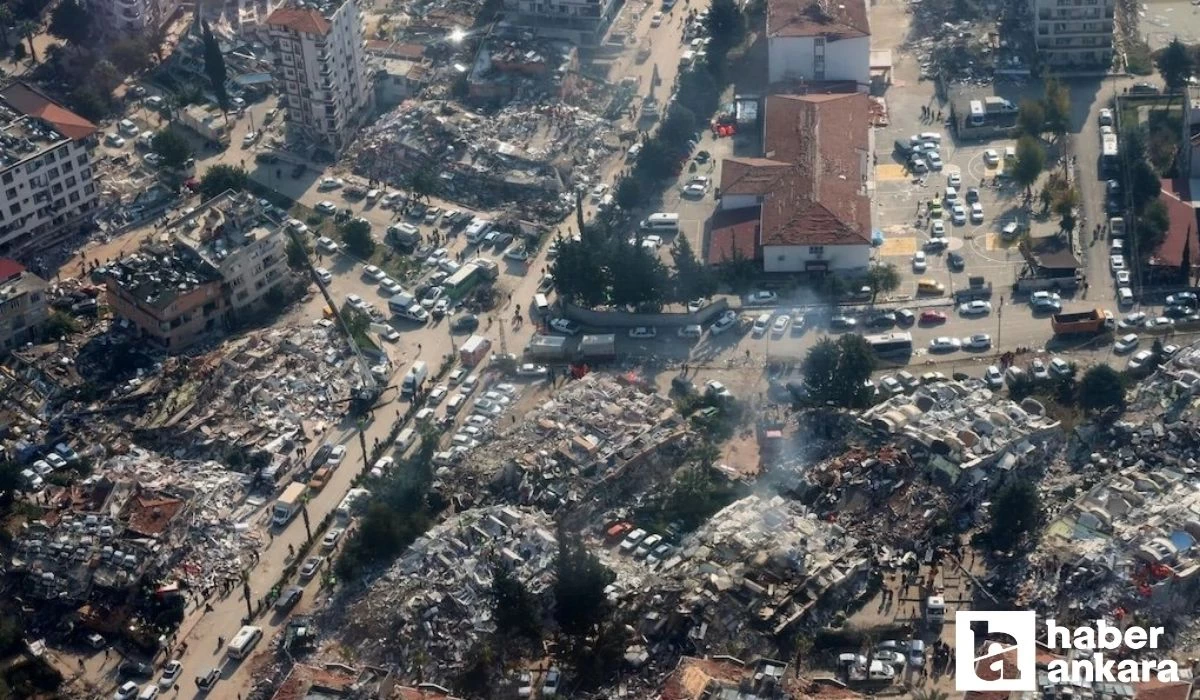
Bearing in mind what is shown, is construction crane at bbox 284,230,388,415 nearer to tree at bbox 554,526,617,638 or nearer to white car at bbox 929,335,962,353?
tree at bbox 554,526,617,638

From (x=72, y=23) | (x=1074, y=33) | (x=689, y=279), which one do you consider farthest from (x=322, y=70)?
A: (x=1074, y=33)

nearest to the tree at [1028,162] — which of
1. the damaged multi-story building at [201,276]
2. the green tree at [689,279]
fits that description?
the green tree at [689,279]

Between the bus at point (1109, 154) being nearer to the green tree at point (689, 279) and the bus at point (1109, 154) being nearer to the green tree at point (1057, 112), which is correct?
the green tree at point (1057, 112)

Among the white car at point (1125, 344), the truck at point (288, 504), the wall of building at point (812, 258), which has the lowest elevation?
the truck at point (288, 504)

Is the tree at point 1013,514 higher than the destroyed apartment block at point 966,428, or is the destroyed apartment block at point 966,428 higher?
the destroyed apartment block at point 966,428

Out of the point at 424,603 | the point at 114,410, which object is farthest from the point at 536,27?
the point at 424,603

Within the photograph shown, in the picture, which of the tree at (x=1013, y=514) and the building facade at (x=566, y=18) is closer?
the tree at (x=1013, y=514)
